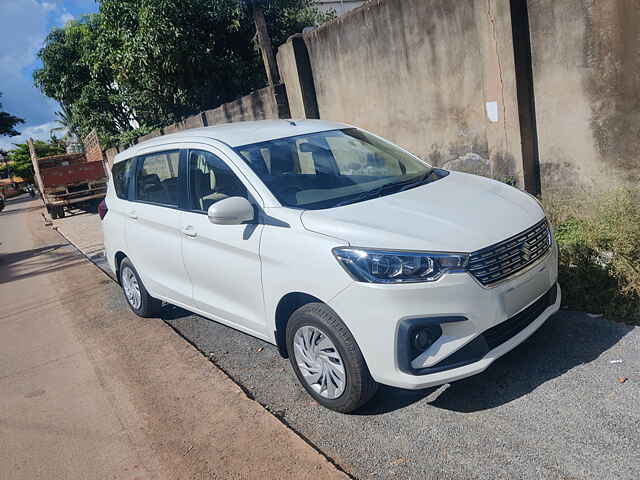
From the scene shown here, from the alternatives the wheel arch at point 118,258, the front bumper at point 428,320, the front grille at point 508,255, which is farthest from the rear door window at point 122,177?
the front grille at point 508,255

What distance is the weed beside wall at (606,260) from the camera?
14.2 feet

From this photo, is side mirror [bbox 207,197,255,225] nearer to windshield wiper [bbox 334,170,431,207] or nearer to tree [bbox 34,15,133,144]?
windshield wiper [bbox 334,170,431,207]

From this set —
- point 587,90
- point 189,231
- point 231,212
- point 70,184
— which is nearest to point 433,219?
point 231,212

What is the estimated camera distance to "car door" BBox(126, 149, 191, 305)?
470cm

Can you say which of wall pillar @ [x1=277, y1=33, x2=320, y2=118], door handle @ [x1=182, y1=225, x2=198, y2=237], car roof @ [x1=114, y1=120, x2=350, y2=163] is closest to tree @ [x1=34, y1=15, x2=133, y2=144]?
wall pillar @ [x1=277, y1=33, x2=320, y2=118]

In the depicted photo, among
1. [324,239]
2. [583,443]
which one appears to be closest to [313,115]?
[324,239]

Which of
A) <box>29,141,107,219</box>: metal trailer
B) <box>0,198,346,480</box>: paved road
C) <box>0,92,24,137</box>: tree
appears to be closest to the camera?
<box>0,198,346,480</box>: paved road

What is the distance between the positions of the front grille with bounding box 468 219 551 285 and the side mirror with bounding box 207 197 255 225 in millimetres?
1431

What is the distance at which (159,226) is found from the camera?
4.91 meters

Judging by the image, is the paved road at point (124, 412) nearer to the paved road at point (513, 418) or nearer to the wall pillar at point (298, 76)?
the paved road at point (513, 418)

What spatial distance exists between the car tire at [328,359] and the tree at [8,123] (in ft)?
168

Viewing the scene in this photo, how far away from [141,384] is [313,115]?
6.44m

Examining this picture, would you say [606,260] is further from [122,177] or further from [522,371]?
[122,177]

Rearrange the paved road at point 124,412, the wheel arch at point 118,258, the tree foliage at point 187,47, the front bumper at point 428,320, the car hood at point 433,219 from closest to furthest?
the front bumper at point 428,320, the car hood at point 433,219, the paved road at point 124,412, the wheel arch at point 118,258, the tree foliage at point 187,47
